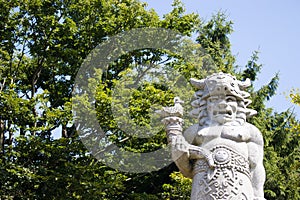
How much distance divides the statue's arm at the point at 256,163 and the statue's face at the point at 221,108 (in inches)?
12.9

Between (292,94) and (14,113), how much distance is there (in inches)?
325

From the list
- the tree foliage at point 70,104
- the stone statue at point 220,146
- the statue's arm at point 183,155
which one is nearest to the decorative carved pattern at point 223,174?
the stone statue at point 220,146

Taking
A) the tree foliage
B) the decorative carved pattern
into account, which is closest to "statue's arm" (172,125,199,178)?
the decorative carved pattern

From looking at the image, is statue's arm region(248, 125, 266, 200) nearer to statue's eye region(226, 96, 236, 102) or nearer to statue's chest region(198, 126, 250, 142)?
statue's chest region(198, 126, 250, 142)

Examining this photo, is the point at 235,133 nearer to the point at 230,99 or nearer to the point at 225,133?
the point at 225,133

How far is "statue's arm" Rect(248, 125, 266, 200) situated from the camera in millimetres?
6383

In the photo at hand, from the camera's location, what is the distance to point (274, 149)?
1920cm

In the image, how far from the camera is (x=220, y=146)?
634 centimetres

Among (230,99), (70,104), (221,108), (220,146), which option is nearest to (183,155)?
(220,146)

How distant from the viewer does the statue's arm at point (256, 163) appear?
6.38 meters

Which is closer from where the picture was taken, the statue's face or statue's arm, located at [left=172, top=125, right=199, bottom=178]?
statue's arm, located at [left=172, top=125, right=199, bottom=178]

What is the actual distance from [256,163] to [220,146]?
0.49 meters

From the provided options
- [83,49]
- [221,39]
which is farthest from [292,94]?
[83,49]

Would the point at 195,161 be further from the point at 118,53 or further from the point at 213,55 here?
the point at 213,55
